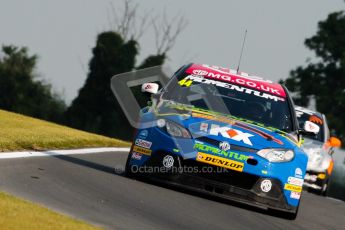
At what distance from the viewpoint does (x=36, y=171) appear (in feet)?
36.3

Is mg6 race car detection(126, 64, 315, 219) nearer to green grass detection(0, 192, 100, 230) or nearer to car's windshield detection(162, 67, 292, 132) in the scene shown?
car's windshield detection(162, 67, 292, 132)

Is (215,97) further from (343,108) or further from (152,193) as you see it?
(343,108)

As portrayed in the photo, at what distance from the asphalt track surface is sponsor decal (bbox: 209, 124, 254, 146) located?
0.77 meters

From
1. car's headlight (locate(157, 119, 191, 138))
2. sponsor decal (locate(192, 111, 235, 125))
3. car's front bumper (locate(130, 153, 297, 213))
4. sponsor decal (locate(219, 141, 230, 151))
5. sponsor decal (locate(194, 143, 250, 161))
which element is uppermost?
sponsor decal (locate(192, 111, 235, 125))

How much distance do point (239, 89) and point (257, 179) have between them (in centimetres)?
178

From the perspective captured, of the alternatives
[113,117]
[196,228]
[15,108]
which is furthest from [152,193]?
[15,108]

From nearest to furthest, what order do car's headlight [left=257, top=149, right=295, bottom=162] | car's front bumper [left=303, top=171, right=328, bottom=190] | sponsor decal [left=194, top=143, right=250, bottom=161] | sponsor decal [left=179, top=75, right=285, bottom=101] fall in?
sponsor decal [left=194, top=143, right=250, bottom=161] → car's headlight [left=257, top=149, right=295, bottom=162] → sponsor decal [left=179, top=75, right=285, bottom=101] → car's front bumper [left=303, top=171, right=328, bottom=190]

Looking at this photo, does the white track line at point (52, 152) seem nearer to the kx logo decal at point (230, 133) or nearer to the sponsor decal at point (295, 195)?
the kx logo decal at point (230, 133)

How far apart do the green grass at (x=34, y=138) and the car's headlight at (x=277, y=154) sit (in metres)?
3.65

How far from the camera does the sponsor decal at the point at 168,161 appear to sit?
11.1 metres

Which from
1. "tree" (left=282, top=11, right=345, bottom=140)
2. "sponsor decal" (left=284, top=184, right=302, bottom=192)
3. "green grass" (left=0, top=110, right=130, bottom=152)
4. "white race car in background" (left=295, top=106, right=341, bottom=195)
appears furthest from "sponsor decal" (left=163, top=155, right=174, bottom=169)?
"tree" (left=282, top=11, right=345, bottom=140)

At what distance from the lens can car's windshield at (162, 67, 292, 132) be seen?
12055 millimetres

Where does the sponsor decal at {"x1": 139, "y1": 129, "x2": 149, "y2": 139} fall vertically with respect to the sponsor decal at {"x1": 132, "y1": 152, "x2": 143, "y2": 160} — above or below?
above

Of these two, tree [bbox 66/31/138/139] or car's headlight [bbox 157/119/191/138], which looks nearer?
car's headlight [bbox 157/119/191/138]
